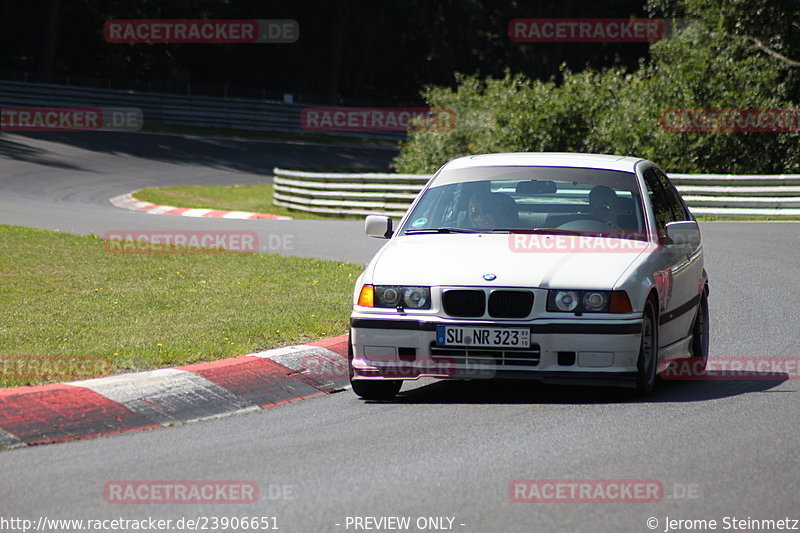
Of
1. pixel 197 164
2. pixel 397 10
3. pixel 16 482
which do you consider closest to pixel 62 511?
pixel 16 482

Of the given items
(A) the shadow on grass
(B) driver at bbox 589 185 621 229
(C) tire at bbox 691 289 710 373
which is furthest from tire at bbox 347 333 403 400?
(A) the shadow on grass

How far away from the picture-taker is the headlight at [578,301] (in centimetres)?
690

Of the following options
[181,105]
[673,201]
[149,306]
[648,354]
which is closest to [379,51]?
[181,105]

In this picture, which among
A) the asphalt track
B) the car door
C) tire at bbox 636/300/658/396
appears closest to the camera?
the asphalt track

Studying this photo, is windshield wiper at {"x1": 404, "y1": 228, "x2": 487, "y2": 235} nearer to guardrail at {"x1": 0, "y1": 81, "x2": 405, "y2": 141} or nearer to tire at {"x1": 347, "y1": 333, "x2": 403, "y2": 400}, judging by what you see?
tire at {"x1": 347, "y1": 333, "x2": 403, "y2": 400}

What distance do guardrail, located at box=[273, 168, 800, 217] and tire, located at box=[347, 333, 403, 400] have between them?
52.0ft

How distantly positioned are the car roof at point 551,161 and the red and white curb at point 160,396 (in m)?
1.82

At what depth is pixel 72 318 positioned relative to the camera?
9.65 metres

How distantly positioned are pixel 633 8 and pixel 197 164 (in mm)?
34055

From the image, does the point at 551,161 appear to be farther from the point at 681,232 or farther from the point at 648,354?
the point at 648,354

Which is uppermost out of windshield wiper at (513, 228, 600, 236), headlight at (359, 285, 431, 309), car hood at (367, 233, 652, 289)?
windshield wiper at (513, 228, 600, 236)

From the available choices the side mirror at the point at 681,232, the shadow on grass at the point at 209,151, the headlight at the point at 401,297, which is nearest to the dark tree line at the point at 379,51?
the shadow on grass at the point at 209,151

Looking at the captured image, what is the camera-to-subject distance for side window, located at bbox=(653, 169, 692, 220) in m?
8.91

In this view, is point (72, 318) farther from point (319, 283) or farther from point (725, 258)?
point (725, 258)
